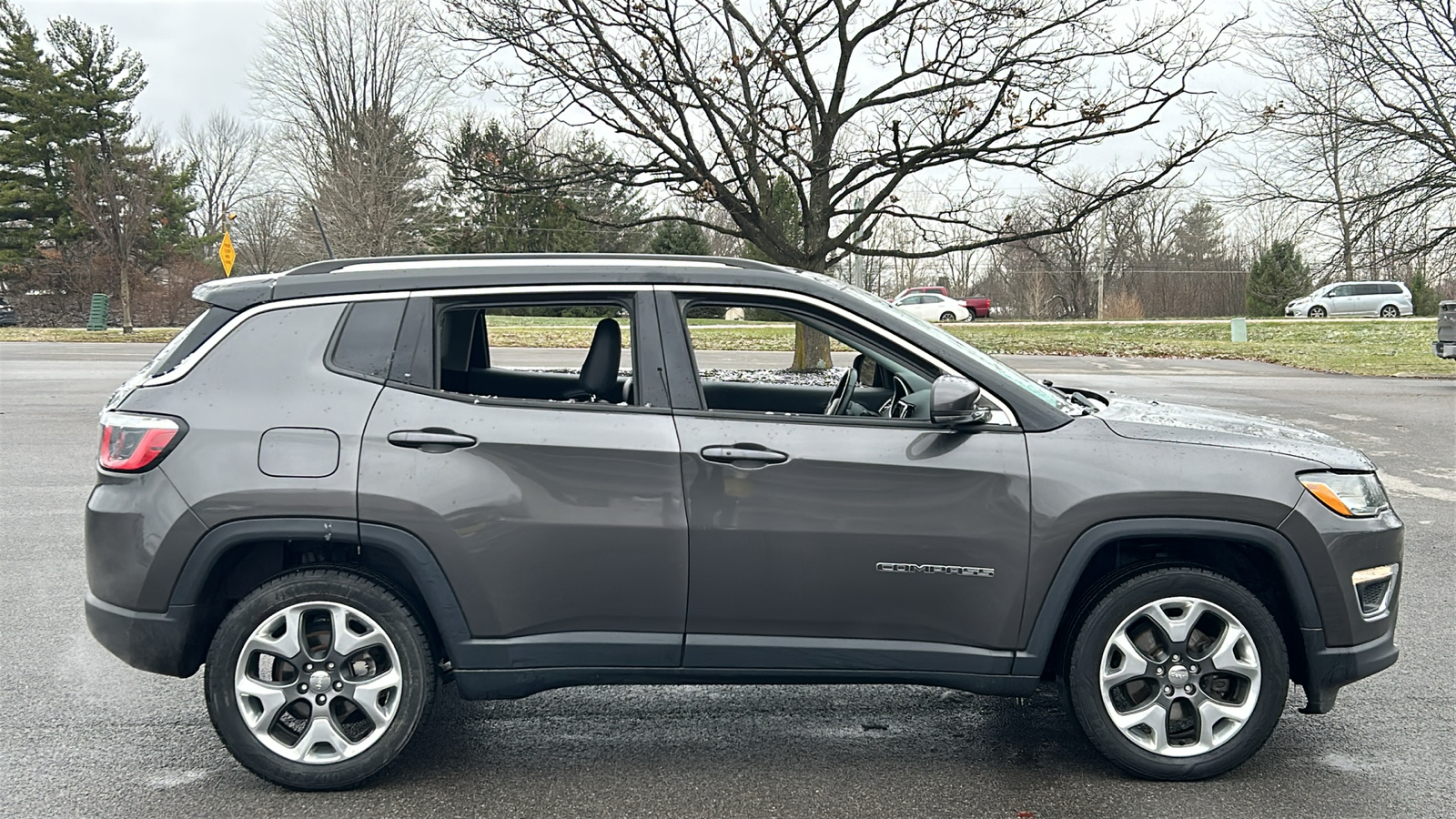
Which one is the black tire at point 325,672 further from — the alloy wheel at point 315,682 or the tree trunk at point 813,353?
the tree trunk at point 813,353

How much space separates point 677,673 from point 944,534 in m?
0.99

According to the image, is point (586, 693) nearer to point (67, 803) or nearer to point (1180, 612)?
point (67, 803)

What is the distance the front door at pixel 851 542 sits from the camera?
343cm

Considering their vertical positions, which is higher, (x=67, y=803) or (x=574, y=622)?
(x=574, y=622)

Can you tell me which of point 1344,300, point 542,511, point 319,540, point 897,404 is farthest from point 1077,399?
point 1344,300

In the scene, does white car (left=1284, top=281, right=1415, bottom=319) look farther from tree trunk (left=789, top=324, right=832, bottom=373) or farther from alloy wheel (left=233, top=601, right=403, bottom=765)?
alloy wheel (left=233, top=601, right=403, bottom=765)

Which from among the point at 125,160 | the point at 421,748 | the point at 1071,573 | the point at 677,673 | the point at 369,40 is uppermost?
the point at 369,40

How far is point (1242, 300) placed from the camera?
4612cm

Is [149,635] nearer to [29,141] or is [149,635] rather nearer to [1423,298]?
[1423,298]

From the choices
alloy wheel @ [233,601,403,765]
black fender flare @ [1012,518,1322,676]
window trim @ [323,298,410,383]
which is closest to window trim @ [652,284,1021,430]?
black fender flare @ [1012,518,1322,676]

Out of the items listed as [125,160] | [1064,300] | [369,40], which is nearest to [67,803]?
[125,160]

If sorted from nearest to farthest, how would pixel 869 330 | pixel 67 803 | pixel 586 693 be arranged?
pixel 67 803 < pixel 869 330 < pixel 586 693

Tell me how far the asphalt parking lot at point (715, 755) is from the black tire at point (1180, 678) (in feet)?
0.32

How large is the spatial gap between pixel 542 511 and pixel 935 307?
41.0m
